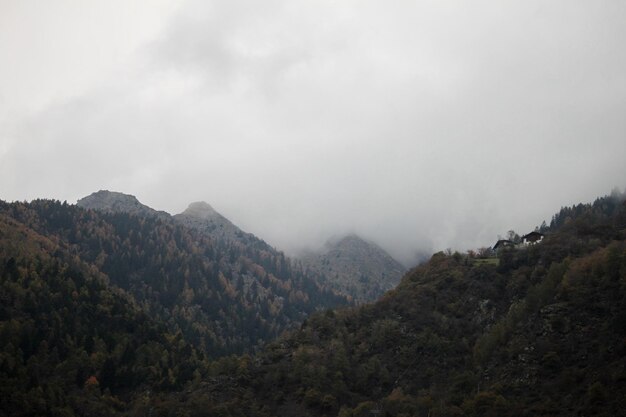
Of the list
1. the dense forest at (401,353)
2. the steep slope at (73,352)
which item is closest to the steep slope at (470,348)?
the dense forest at (401,353)

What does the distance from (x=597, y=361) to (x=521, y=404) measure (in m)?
15.1

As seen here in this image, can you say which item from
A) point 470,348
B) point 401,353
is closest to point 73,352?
point 401,353

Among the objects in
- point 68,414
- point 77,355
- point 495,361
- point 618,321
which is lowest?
point 68,414

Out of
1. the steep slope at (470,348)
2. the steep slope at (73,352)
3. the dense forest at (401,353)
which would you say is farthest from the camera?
the steep slope at (73,352)

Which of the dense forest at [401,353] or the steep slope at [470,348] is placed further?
the dense forest at [401,353]

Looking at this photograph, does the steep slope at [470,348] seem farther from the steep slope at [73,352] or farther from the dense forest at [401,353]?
the steep slope at [73,352]

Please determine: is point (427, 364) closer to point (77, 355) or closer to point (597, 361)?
point (597, 361)

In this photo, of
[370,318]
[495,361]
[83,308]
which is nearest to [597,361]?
[495,361]

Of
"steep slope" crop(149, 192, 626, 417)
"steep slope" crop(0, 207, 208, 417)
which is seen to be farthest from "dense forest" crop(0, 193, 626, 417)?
"steep slope" crop(0, 207, 208, 417)

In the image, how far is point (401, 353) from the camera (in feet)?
461

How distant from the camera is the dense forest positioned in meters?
105

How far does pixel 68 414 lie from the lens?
126062mm

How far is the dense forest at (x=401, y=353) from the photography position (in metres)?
105

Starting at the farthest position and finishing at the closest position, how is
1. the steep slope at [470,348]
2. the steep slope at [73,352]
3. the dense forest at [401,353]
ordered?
the steep slope at [73,352] < the dense forest at [401,353] < the steep slope at [470,348]
